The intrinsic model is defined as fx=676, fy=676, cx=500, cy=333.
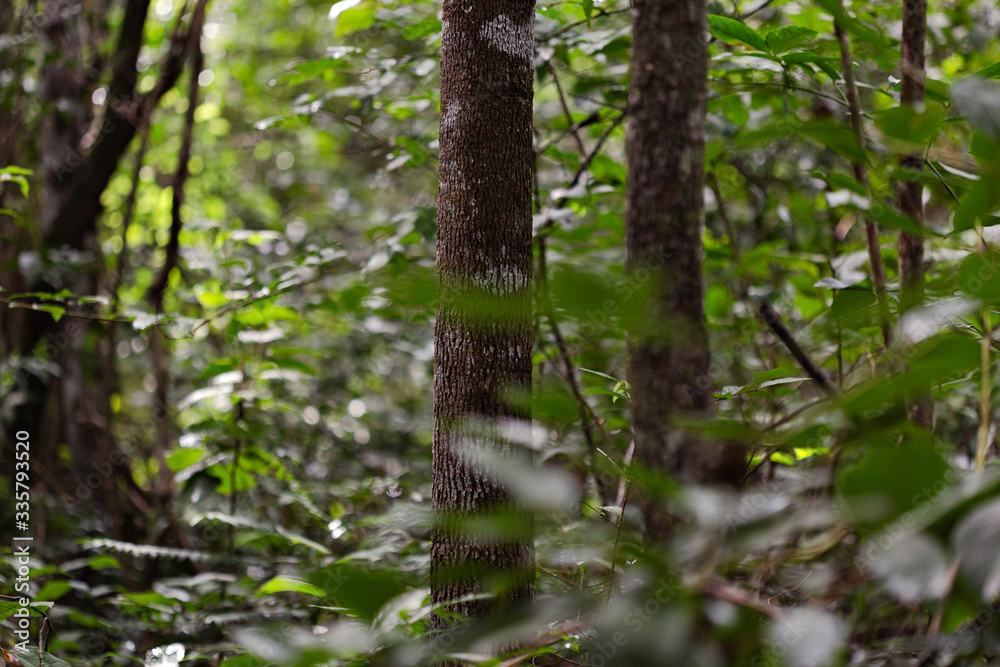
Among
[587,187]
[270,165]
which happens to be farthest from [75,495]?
[270,165]

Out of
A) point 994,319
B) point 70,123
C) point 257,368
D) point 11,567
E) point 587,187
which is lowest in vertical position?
point 11,567

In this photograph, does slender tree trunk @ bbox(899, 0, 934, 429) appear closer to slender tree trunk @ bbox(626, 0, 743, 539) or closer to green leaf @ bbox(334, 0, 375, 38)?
slender tree trunk @ bbox(626, 0, 743, 539)

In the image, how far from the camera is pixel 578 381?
6.16ft

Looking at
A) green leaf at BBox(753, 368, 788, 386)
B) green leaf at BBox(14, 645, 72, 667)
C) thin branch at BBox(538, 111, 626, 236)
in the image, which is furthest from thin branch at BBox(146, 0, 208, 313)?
green leaf at BBox(753, 368, 788, 386)

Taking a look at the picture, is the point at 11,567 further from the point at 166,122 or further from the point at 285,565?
the point at 166,122

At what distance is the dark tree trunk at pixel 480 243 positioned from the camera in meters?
0.97

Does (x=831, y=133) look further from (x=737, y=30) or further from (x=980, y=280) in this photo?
(x=737, y=30)

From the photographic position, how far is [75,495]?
295 centimetres

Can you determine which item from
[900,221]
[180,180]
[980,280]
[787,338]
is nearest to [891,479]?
[980,280]

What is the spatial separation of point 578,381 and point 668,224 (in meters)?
1.23

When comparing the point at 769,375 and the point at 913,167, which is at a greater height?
the point at 913,167

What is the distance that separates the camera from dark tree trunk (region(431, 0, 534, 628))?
97cm

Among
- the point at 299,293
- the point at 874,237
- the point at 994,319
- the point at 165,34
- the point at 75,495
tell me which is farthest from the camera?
the point at 165,34

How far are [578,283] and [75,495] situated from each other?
10.7 ft
